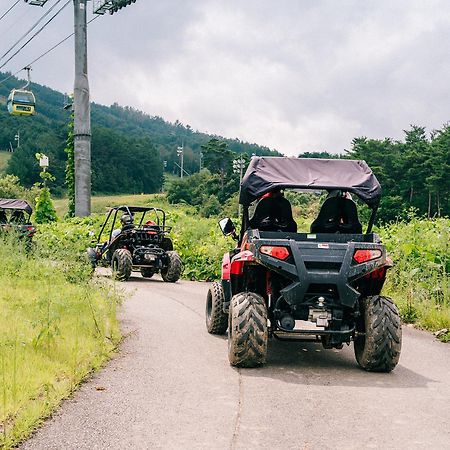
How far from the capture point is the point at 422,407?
5.71 metres

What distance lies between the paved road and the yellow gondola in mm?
32840

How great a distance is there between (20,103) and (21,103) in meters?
0.06

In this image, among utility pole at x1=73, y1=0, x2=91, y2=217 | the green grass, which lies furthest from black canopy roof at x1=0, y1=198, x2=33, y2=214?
the green grass

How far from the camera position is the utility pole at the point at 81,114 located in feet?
113

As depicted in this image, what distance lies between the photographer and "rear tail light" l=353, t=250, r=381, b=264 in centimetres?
700

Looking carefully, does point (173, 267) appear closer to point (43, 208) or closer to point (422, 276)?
point (422, 276)

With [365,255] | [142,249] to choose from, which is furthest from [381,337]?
[142,249]

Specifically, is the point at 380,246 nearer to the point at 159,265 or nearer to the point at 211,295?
the point at 211,295

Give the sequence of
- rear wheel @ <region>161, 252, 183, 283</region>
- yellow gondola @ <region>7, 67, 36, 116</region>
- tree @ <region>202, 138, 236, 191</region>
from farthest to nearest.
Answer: tree @ <region>202, 138, 236, 191</region>
yellow gondola @ <region>7, 67, 36, 116</region>
rear wheel @ <region>161, 252, 183, 283</region>

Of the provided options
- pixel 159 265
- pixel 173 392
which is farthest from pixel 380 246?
pixel 159 265

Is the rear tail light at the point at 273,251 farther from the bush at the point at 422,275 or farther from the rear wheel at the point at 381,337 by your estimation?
the bush at the point at 422,275

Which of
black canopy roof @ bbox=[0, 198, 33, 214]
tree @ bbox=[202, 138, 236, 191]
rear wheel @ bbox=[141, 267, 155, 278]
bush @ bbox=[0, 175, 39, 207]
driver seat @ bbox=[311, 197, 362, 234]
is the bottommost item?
rear wheel @ bbox=[141, 267, 155, 278]

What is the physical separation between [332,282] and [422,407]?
1.62 meters

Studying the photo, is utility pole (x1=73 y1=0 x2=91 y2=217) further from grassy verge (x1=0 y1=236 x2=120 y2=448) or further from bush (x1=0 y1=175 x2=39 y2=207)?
bush (x1=0 y1=175 x2=39 y2=207)
